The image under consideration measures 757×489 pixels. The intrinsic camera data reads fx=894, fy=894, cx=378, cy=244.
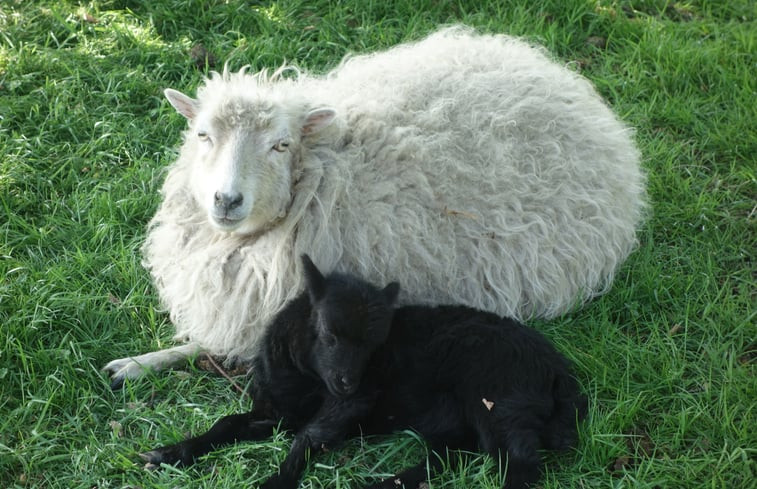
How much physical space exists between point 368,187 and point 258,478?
1.51 metres

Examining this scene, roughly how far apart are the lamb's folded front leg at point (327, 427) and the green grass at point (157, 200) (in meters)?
0.09

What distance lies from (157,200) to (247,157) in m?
1.52

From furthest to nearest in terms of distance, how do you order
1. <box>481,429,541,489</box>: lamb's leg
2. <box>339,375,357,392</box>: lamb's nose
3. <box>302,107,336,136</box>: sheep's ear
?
<box>302,107,336,136</box>: sheep's ear
<box>339,375,357,392</box>: lamb's nose
<box>481,429,541,489</box>: lamb's leg

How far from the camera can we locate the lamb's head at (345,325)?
378cm

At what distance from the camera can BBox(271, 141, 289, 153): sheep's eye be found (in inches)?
168

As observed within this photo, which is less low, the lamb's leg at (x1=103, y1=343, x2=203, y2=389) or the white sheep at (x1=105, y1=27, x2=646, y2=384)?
the white sheep at (x1=105, y1=27, x2=646, y2=384)

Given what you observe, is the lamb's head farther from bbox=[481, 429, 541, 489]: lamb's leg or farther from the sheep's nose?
bbox=[481, 429, 541, 489]: lamb's leg

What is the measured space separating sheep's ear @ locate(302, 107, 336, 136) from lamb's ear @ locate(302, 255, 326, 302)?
0.79m

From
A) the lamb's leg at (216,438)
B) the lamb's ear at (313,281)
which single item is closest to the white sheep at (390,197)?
the lamb's ear at (313,281)

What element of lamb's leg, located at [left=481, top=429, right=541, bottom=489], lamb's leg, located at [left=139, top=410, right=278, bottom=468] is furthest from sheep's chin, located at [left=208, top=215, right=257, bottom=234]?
lamb's leg, located at [left=481, top=429, right=541, bottom=489]

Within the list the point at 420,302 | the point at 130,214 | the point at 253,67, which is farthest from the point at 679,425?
the point at 253,67

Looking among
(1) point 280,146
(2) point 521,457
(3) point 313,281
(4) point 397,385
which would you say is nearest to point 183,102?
(1) point 280,146

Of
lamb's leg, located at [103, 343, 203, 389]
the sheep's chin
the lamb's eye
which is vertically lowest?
lamb's leg, located at [103, 343, 203, 389]

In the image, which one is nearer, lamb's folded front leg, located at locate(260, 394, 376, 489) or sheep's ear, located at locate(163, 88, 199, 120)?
lamb's folded front leg, located at locate(260, 394, 376, 489)
